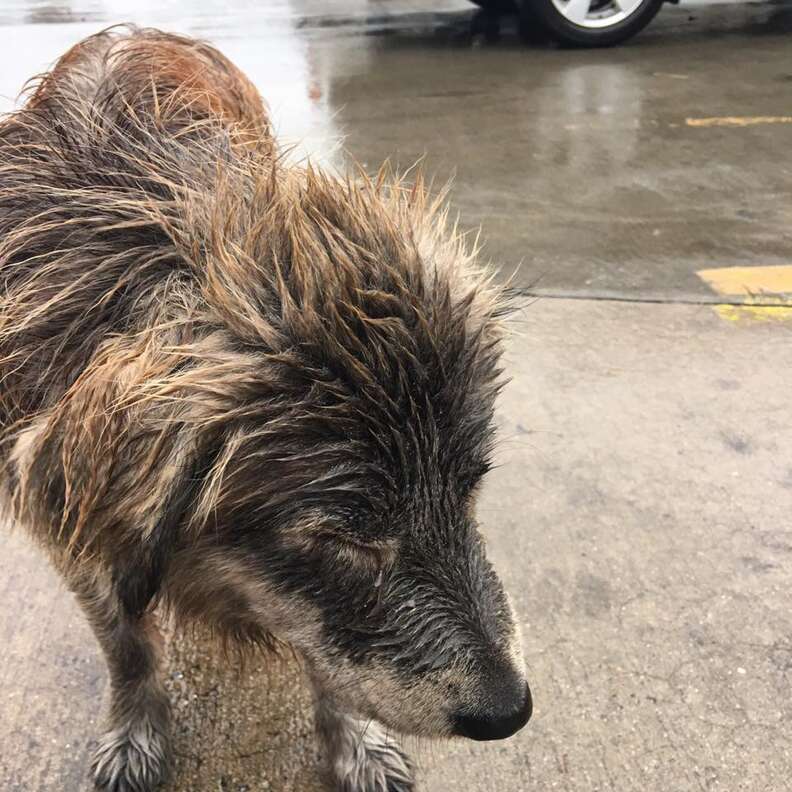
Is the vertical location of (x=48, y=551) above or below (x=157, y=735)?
above

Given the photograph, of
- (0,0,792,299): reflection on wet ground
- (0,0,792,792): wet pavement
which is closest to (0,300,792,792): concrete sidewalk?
(0,0,792,792): wet pavement

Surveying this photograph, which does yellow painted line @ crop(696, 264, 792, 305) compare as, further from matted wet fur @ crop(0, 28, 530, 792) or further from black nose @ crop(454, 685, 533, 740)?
black nose @ crop(454, 685, 533, 740)

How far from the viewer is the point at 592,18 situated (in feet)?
29.3

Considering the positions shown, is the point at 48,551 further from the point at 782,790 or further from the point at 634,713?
the point at 782,790

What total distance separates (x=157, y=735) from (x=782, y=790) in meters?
1.88

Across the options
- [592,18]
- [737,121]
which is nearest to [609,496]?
[737,121]

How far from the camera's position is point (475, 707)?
5.78ft

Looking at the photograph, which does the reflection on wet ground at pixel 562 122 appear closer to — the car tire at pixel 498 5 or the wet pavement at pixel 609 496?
A: the wet pavement at pixel 609 496

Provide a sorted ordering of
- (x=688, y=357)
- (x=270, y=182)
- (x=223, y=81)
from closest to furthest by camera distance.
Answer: (x=270, y=182)
(x=223, y=81)
(x=688, y=357)

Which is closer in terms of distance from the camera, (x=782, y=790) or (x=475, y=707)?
(x=475, y=707)

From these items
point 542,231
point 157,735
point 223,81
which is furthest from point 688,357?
point 157,735

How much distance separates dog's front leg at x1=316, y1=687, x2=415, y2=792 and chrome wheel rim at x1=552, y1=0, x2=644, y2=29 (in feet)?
28.1

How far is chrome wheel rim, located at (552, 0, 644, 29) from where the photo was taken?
28.6 ft

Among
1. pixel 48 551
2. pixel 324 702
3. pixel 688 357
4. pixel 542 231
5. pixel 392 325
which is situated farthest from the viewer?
pixel 542 231
